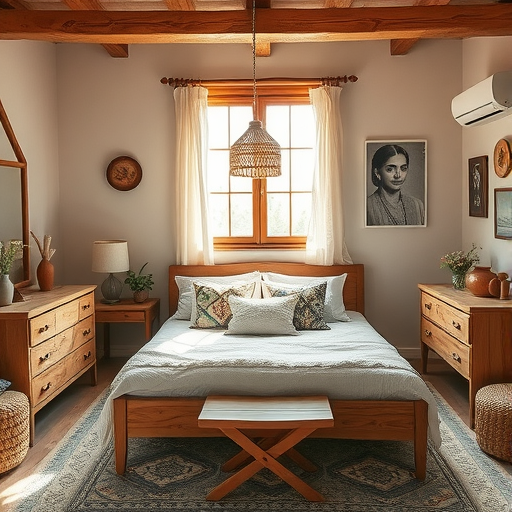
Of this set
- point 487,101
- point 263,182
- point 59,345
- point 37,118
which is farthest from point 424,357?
point 37,118

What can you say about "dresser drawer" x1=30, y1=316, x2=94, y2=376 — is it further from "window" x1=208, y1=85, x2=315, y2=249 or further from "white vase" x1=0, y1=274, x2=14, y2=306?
"window" x1=208, y1=85, x2=315, y2=249

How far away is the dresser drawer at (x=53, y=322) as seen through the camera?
156 inches

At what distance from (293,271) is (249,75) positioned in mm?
1726

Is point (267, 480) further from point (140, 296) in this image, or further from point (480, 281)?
point (140, 296)

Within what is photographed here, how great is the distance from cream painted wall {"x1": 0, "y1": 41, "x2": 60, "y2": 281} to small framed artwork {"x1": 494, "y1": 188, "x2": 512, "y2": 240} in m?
3.54

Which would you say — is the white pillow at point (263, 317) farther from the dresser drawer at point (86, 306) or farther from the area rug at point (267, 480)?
the dresser drawer at point (86, 306)

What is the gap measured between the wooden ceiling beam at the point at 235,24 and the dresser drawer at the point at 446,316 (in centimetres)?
182

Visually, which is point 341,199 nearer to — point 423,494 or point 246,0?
point 246,0

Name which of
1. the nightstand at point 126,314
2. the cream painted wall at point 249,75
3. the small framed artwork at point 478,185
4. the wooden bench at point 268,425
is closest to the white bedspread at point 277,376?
the wooden bench at point 268,425

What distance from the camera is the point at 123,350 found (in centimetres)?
595

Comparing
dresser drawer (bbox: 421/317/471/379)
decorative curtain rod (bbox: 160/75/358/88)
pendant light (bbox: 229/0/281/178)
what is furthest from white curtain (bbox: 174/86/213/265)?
dresser drawer (bbox: 421/317/471/379)

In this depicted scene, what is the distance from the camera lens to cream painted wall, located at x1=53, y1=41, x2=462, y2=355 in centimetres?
568

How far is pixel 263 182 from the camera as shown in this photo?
573cm

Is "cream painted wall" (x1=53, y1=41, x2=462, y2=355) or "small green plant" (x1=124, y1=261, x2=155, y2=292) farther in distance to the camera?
"cream painted wall" (x1=53, y1=41, x2=462, y2=355)
